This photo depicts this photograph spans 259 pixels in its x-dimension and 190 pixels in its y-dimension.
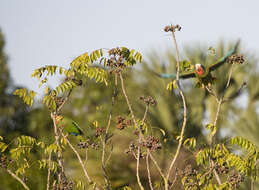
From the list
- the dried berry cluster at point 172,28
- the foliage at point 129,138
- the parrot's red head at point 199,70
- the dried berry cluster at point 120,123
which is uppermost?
the dried berry cluster at point 172,28

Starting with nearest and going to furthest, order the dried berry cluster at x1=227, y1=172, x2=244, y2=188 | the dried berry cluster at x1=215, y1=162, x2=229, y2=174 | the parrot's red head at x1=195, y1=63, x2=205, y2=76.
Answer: the dried berry cluster at x1=227, y1=172, x2=244, y2=188
the dried berry cluster at x1=215, y1=162, x2=229, y2=174
the parrot's red head at x1=195, y1=63, x2=205, y2=76

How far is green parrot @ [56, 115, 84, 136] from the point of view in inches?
132

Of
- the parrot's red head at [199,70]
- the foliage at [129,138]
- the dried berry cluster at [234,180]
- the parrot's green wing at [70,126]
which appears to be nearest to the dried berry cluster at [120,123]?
the foliage at [129,138]

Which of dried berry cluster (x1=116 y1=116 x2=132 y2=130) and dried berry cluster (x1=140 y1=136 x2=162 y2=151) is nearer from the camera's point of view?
dried berry cluster (x1=140 y1=136 x2=162 y2=151)

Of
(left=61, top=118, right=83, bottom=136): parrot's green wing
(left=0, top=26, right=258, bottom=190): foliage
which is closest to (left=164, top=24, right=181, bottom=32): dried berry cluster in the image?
(left=0, top=26, right=258, bottom=190): foliage

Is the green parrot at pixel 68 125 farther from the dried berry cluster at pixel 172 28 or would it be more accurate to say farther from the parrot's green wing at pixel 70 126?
the dried berry cluster at pixel 172 28

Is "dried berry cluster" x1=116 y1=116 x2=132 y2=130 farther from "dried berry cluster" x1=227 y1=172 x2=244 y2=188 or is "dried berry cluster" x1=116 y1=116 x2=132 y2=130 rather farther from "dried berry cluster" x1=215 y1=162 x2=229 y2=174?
"dried berry cluster" x1=227 y1=172 x2=244 y2=188

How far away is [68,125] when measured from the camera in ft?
11.1

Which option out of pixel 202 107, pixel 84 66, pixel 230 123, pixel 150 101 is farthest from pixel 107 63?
pixel 202 107

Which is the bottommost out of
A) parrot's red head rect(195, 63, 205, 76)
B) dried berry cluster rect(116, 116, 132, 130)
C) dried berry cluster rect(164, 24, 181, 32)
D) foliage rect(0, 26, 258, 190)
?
foliage rect(0, 26, 258, 190)

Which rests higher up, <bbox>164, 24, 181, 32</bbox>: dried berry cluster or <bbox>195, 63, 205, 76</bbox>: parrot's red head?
<bbox>164, 24, 181, 32</bbox>: dried berry cluster

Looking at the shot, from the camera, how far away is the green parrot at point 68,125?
3.35 m

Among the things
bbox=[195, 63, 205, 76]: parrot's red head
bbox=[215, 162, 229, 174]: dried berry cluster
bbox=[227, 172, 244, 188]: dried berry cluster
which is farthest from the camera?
bbox=[195, 63, 205, 76]: parrot's red head

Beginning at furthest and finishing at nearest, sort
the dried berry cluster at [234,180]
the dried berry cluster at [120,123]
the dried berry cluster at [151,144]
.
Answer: the dried berry cluster at [120,123], the dried berry cluster at [234,180], the dried berry cluster at [151,144]
